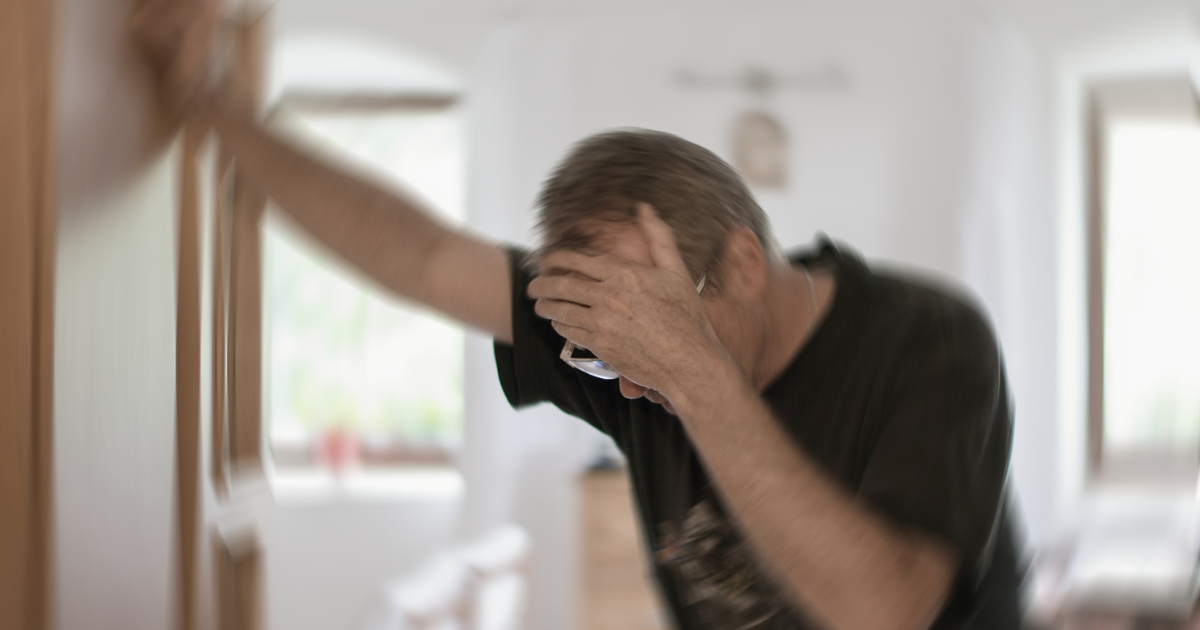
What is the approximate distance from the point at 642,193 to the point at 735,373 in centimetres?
12

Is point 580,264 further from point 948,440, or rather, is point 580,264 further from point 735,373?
point 948,440

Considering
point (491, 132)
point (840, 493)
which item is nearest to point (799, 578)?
point (840, 493)

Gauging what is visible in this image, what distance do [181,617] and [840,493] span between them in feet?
1.59

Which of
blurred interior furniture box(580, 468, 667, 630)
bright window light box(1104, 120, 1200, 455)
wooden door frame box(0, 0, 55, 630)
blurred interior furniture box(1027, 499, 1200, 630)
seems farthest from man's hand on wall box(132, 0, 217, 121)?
blurred interior furniture box(580, 468, 667, 630)

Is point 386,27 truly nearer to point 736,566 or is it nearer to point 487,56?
point 487,56

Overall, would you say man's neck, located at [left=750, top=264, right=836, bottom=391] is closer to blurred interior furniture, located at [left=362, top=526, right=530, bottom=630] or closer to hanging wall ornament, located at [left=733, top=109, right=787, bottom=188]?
hanging wall ornament, located at [left=733, top=109, right=787, bottom=188]

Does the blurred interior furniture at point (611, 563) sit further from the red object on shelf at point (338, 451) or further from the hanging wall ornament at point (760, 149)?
the hanging wall ornament at point (760, 149)

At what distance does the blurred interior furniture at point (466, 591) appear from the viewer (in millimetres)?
1069

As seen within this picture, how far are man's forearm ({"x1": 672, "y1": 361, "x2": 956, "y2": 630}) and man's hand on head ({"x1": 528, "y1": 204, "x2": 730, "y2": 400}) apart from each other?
0.02 meters

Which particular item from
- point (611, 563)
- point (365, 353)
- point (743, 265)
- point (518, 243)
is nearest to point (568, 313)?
point (743, 265)

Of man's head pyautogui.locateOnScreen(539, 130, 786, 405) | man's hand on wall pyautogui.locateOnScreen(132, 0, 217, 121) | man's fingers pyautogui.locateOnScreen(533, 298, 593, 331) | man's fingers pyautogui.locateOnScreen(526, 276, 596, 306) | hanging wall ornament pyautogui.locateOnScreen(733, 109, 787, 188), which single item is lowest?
man's fingers pyautogui.locateOnScreen(533, 298, 593, 331)

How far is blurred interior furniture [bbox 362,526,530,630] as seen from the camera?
3.51 ft

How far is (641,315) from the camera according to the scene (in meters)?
0.41

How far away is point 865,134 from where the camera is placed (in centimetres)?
128
